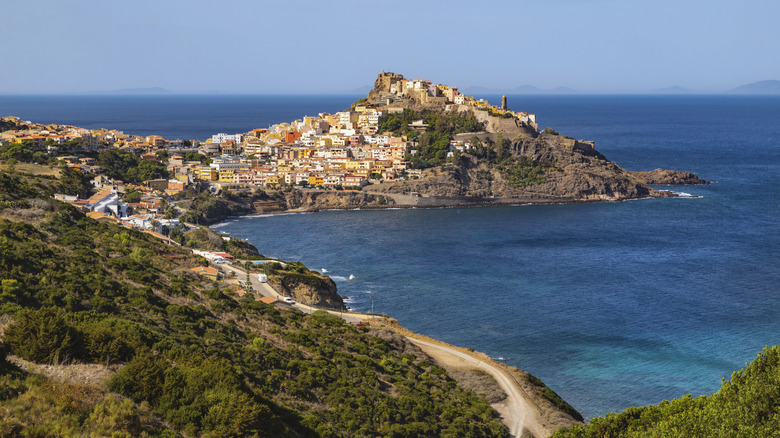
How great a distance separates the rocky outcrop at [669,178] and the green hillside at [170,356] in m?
55.3

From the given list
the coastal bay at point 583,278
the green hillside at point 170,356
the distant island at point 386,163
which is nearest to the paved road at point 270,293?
the green hillside at point 170,356

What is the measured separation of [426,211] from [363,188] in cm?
700

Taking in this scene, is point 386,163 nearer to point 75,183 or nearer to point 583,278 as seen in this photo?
point 75,183

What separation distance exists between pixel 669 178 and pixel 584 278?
3975 cm

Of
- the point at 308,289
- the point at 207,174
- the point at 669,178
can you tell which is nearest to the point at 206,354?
the point at 308,289

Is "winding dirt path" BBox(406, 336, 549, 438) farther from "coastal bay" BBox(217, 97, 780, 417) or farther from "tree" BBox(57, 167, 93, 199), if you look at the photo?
"tree" BBox(57, 167, 93, 199)

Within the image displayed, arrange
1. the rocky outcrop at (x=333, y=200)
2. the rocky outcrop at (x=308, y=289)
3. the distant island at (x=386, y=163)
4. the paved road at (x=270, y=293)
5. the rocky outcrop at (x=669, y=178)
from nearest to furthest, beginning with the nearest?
1. the paved road at (x=270, y=293)
2. the rocky outcrop at (x=308, y=289)
3. the distant island at (x=386, y=163)
4. the rocky outcrop at (x=333, y=200)
5. the rocky outcrop at (x=669, y=178)

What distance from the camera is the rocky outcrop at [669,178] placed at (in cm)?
7250

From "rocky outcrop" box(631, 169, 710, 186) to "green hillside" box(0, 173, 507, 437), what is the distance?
55294mm

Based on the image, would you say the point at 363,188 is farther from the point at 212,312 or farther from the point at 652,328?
the point at 212,312

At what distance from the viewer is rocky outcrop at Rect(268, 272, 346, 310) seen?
30.7 metres

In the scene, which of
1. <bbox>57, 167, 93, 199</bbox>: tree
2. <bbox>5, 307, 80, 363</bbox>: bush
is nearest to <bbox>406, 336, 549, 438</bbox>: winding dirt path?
<bbox>5, 307, 80, 363</bbox>: bush

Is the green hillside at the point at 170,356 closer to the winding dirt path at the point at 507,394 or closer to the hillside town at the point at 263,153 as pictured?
the winding dirt path at the point at 507,394

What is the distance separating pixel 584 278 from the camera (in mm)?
38344
